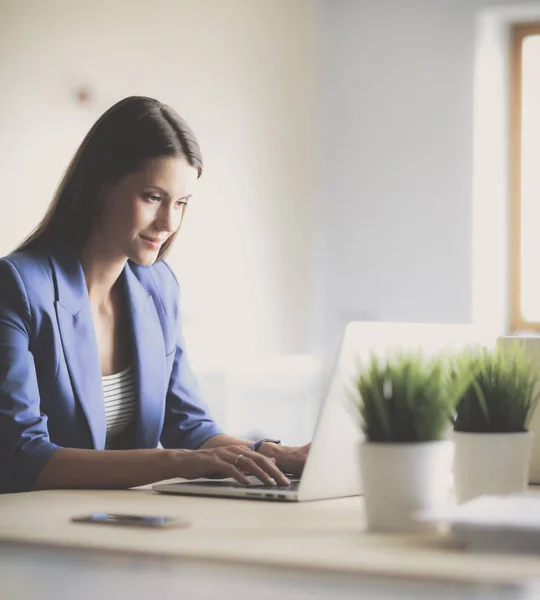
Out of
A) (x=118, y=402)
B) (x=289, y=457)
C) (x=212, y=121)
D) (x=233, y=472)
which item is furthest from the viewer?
(x=212, y=121)

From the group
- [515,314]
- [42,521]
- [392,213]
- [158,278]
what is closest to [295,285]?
[392,213]

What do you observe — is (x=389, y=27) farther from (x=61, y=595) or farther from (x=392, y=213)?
(x=61, y=595)

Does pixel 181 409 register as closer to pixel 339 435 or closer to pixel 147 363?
pixel 147 363

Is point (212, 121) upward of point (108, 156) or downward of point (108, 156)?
upward

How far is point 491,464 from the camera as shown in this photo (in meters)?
1.26

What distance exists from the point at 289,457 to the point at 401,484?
0.64 metres

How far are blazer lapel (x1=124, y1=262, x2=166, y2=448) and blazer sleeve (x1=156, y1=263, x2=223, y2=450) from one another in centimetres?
8

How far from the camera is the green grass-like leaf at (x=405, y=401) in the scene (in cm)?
109

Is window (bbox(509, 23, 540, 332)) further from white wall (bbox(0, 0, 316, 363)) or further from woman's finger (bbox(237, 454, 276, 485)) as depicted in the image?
woman's finger (bbox(237, 454, 276, 485))

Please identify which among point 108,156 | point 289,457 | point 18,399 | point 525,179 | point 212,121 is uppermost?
point 212,121

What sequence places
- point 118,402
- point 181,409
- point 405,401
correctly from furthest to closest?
point 181,409 < point 118,402 < point 405,401

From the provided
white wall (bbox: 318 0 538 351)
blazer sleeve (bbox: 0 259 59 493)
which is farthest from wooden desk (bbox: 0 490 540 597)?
white wall (bbox: 318 0 538 351)

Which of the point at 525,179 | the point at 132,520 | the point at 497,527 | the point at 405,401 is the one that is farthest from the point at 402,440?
the point at 525,179

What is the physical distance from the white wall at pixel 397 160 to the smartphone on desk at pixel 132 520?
3567 mm
